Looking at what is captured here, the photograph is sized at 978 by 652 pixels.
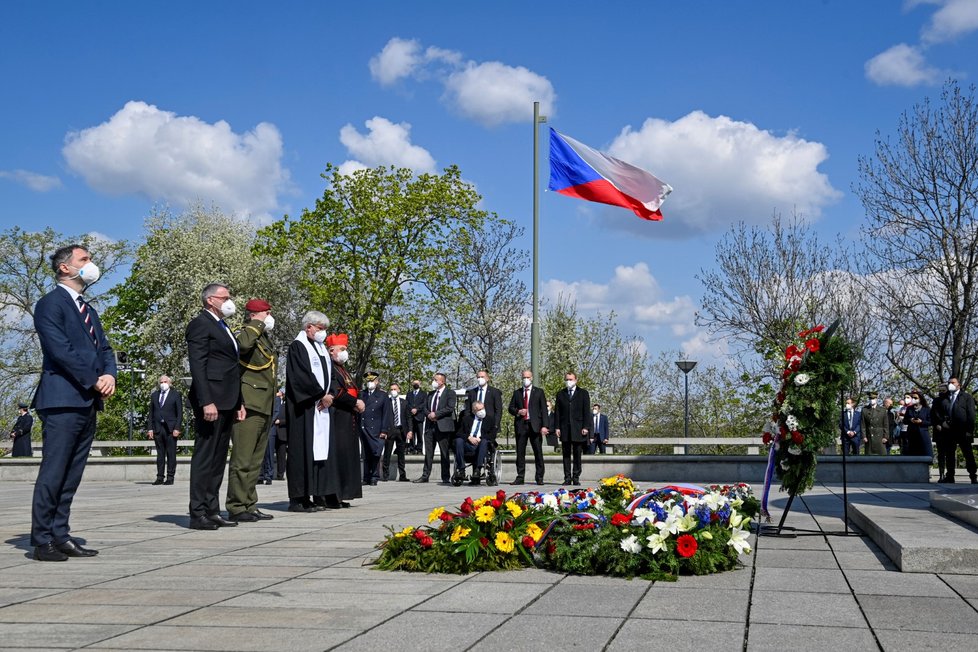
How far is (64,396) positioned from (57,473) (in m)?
0.53

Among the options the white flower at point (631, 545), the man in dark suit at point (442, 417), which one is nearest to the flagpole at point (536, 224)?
the man in dark suit at point (442, 417)

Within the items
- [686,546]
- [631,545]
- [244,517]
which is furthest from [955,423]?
[631,545]

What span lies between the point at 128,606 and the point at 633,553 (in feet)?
9.27

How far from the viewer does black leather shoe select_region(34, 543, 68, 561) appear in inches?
257

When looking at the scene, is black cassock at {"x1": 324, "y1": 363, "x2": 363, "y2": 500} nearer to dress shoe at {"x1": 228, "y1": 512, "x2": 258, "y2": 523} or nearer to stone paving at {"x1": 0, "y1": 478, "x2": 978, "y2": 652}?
dress shoe at {"x1": 228, "y1": 512, "x2": 258, "y2": 523}

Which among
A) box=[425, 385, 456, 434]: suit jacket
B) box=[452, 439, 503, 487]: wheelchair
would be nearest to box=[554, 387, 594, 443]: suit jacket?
box=[452, 439, 503, 487]: wheelchair

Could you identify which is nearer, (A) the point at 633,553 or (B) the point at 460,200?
(A) the point at 633,553

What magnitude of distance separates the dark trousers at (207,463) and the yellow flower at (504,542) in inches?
135

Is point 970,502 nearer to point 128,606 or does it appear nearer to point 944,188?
point 128,606

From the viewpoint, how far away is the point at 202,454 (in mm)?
8734

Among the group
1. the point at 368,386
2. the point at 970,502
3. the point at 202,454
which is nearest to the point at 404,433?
the point at 368,386

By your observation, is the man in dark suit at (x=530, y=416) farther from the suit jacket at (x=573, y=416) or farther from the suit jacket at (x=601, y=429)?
the suit jacket at (x=601, y=429)

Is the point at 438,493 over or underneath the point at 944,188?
underneath

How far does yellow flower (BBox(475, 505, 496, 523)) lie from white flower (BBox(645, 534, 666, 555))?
100cm
